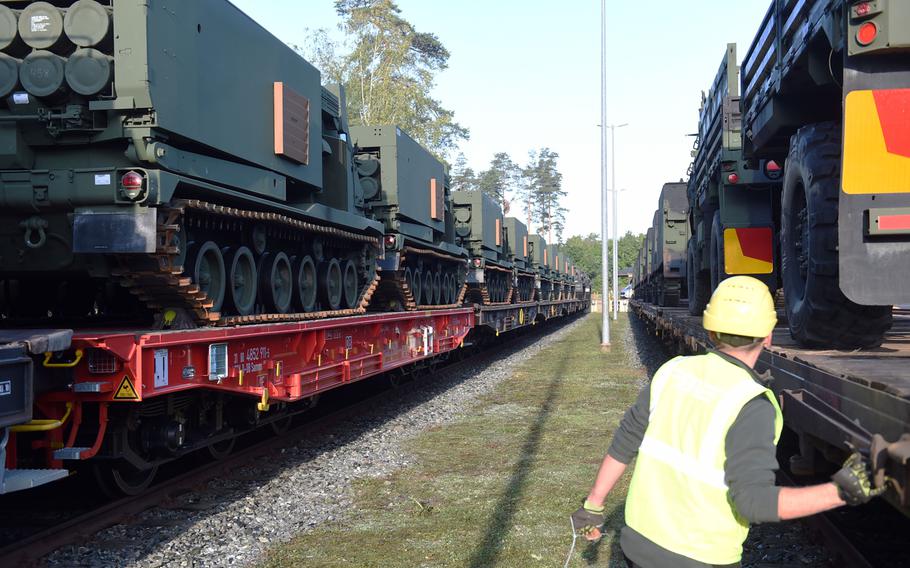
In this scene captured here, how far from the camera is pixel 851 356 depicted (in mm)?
4234

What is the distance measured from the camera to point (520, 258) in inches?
1030

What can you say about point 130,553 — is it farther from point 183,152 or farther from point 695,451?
point 695,451

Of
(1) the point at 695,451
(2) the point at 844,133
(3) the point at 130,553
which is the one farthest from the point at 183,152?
(1) the point at 695,451

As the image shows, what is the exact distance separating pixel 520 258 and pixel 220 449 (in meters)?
19.6

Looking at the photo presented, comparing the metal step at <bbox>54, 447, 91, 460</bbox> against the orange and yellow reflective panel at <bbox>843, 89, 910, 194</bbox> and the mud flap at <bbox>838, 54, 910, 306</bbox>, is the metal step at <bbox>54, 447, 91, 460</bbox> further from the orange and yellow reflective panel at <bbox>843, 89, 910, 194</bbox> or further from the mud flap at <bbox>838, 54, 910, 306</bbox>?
the orange and yellow reflective panel at <bbox>843, 89, 910, 194</bbox>

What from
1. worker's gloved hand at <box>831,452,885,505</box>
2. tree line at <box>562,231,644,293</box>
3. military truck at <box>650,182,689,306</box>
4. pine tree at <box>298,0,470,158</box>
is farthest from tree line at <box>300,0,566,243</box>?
tree line at <box>562,231,644,293</box>

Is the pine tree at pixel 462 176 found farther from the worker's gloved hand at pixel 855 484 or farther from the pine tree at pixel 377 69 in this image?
the worker's gloved hand at pixel 855 484

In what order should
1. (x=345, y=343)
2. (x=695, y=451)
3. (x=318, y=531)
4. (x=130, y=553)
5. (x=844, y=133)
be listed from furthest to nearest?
(x=345, y=343)
(x=318, y=531)
(x=130, y=553)
(x=844, y=133)
(x=695, y=451)

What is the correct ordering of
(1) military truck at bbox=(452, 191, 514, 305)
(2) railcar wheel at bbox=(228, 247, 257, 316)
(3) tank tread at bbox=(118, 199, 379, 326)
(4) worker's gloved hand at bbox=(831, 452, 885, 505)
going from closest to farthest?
(4) worker's gloved hand at bbox=(831, 452, 885, 505)
(3) tank tread at bbox=(118, 199, 379, 326)
(2) railcar wheel at bbox=(228, 247, 257, 316)
(1) military truck at bbox=(452, 191, 514, 305)

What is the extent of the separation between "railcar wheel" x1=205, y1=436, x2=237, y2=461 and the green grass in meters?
1.27

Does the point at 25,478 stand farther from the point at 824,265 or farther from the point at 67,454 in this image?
the point at 824,265

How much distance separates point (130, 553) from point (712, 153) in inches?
323

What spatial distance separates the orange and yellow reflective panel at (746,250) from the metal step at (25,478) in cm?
614

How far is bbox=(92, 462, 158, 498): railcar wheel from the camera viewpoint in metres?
5.49
